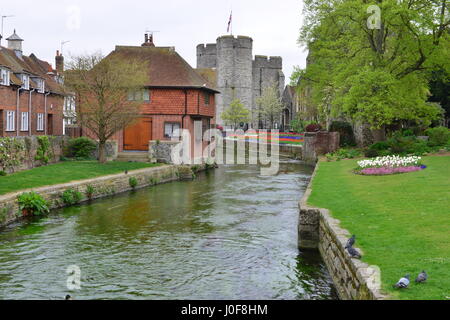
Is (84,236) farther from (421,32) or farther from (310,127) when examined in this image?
(310,127)

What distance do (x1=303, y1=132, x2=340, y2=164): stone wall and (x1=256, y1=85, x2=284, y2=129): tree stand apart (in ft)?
163

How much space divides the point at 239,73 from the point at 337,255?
89.8 m

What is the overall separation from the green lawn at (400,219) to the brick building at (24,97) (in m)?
19.8

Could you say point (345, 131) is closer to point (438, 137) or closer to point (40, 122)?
point (438, 137)

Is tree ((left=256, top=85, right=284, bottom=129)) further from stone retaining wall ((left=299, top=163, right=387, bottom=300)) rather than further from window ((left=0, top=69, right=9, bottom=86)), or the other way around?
stone retaining wall ((left=299, top=163, right=387, bottom=300))

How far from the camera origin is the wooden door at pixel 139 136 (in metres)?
38.2

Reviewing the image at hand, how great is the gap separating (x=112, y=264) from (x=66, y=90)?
70.1ft

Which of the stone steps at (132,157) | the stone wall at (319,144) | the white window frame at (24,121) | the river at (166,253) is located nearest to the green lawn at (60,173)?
the river at (166,253)

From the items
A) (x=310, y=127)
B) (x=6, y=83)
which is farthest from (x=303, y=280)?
(x=310, y=127)

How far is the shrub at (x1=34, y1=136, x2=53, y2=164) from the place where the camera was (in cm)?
2808

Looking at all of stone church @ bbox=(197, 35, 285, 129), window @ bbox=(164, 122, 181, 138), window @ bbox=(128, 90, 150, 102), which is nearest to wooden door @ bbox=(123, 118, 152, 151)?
window @ bbox=(164, 122, 181, 138)

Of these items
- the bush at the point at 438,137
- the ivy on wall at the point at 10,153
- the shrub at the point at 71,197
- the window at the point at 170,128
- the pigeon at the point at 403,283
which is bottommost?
the shrub at the point at 71,197

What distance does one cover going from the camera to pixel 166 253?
45.2 feet

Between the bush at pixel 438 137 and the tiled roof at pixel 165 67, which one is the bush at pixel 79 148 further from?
the bush at pixel 438 137
